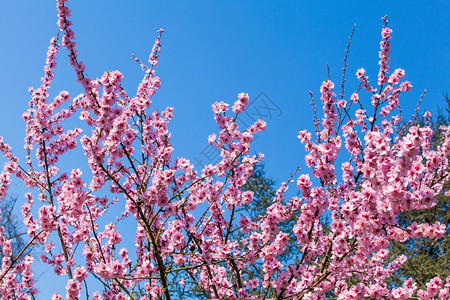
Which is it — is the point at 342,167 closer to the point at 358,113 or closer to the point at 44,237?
the point at 358,113

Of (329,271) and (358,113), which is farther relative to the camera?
(358,113)

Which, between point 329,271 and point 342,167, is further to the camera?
point 342,167

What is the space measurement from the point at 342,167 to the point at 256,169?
910cm

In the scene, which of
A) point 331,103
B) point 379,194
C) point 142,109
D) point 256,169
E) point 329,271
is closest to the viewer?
point 379,194

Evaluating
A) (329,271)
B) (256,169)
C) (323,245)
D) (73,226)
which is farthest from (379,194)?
(256,169)

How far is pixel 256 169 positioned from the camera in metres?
13.6

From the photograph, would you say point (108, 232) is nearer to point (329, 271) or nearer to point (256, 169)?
point (329, 271)

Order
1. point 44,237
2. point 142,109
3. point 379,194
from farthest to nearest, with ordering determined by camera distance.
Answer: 1. point 44,237
2. point 142,109
3. point 379,194

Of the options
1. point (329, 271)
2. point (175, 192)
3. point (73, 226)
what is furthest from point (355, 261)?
point (73, 226)

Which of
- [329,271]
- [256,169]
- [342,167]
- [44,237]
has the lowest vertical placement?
[329,271]

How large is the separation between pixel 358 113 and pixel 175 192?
2.67m

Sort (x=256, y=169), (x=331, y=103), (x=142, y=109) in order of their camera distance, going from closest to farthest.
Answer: (x=331, y=103), (x=142, y=109), (x=256, y=169)

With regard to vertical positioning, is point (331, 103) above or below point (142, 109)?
below

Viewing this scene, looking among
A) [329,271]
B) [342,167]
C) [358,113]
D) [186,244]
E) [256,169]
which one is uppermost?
[256,169]
